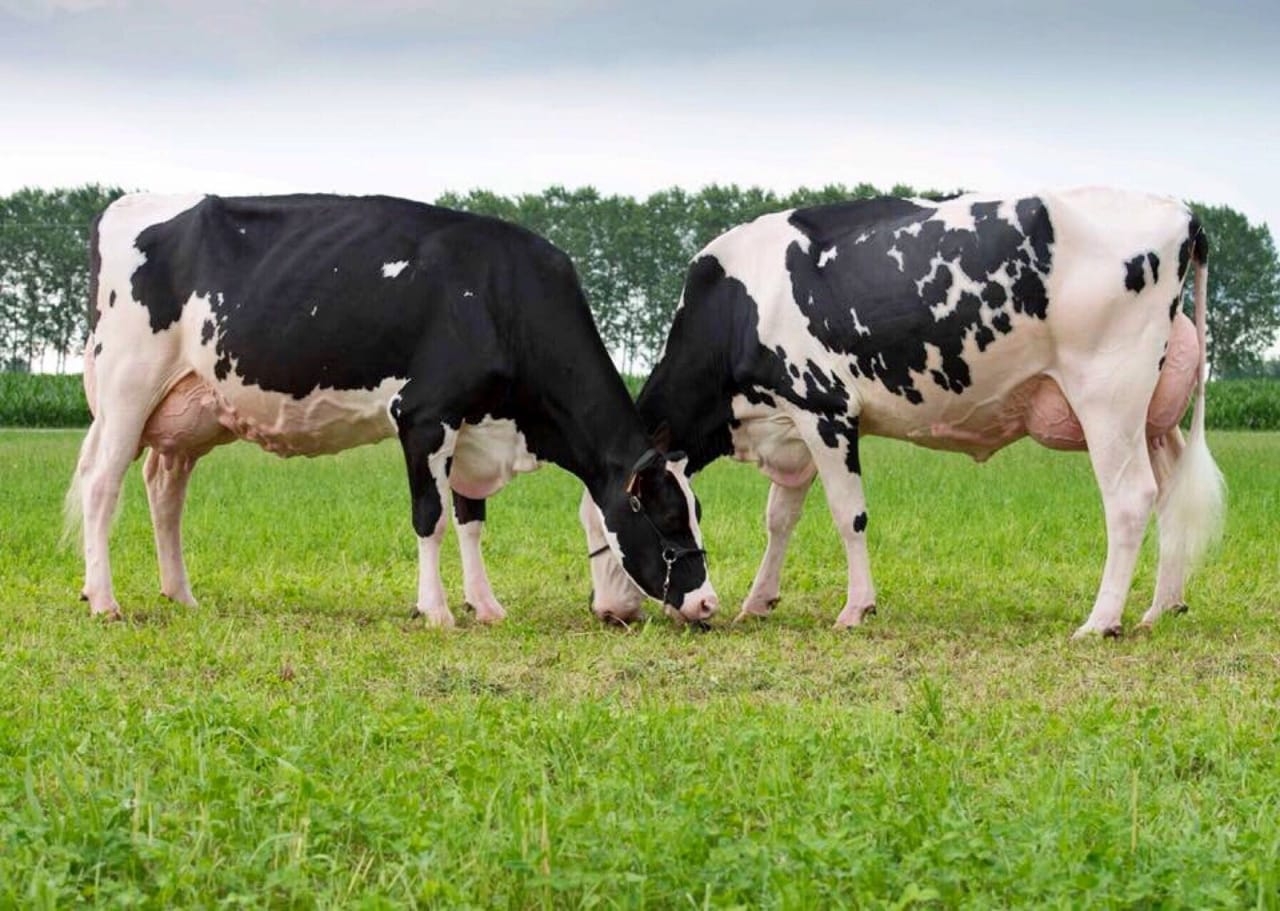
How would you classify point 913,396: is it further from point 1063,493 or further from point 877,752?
point 1063,493

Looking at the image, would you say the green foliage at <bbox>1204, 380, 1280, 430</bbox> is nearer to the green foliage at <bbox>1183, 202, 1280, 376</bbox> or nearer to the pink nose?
the green foliage at <bbox>1183, 202, 1280, 376</bbox>

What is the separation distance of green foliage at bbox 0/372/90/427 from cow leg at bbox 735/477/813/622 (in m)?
40.0

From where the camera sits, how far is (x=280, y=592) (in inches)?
475

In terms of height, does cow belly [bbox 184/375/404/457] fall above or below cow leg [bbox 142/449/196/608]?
above

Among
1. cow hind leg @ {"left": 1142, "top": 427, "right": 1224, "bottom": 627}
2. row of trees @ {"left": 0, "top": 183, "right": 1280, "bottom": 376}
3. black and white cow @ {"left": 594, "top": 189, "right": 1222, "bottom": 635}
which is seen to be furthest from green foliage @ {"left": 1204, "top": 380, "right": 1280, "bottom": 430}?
black and white cow @ {"left": 594, "top": 189, "right": 1222, "bottom": 635}

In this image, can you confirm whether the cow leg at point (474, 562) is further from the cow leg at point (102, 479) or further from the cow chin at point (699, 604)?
the cow leg at point (102, 479)

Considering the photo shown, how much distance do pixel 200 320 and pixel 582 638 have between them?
10.8 ft

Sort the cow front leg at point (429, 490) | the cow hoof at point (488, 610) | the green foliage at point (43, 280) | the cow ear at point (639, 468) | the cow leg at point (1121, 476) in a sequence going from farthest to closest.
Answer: the green foliage at point (43, 280) → the cow hoof at point (488, 610) → the cow front leg at point (429, 490) → the cow ear at point (639, 468) → the cow leg at point (1121, 476)

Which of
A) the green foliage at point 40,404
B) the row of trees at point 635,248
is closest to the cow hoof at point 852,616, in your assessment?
the green foliage at point 40,404

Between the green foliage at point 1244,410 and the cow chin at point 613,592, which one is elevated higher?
the cow chin at point 613,592

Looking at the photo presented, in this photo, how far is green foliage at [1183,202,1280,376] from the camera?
8738cm

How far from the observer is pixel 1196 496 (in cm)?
1074

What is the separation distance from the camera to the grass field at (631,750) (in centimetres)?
495

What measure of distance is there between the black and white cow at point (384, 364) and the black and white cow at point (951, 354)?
2.56 feet
